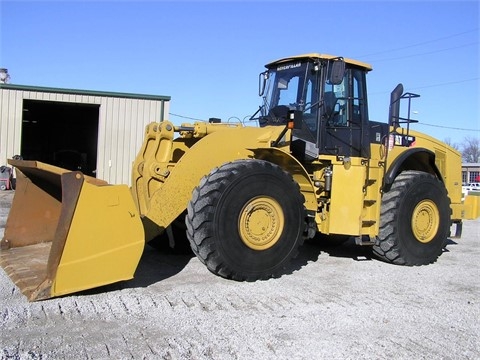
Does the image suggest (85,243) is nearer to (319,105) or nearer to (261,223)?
(261,223)

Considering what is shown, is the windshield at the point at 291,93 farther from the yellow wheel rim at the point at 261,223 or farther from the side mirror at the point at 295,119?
the yellow wheel rim at the point at 261,223

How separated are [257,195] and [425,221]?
3139 millimetres

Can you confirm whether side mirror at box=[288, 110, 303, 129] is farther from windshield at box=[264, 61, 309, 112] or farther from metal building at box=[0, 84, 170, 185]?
metal building at box=[0, 84, 170, 185]

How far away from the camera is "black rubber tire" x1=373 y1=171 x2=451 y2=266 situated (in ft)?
22.2

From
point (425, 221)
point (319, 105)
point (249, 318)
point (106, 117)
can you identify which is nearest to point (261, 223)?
point (249, 318)

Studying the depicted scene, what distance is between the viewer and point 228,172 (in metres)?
5.24

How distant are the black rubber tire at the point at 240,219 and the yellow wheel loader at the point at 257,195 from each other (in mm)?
12

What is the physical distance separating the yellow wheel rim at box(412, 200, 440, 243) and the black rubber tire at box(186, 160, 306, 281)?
2.22 meters

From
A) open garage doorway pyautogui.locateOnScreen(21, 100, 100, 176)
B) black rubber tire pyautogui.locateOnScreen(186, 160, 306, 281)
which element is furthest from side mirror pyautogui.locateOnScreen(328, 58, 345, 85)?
open garage doorway pyautogui.locateOnScreen(21, 100, 100, 176)

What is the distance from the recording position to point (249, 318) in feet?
14.2

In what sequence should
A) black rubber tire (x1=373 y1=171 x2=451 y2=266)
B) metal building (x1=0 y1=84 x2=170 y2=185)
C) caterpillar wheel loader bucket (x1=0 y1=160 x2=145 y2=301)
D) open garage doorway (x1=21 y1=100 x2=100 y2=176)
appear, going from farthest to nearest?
1. open garage doorway (x1=21 y1=100 x2=100 y2=176)
2. metal building (x1=0 y1=84 x2=170 y2=185)
3. black rubber tire (x1=373 y1=171 x2=451 y2=266)
4. caterpillar wheel loader bucket (x1=0 y1=160 x2=145 y2=301)

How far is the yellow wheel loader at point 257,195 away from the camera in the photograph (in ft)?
15.0

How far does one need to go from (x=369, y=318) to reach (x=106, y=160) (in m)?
15.4

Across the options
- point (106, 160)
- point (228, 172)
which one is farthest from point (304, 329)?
point (106, 160)
